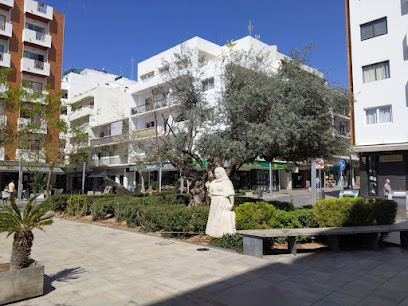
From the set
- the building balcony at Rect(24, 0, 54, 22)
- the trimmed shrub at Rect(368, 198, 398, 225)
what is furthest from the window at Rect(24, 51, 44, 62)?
the trimmed shrub at Rect(368, 198, 398, 225)

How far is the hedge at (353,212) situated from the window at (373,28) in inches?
629

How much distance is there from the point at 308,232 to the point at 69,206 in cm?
1213

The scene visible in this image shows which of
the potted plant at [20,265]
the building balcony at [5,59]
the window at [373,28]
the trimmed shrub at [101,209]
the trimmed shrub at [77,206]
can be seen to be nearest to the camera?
the potted plant at [20,265]

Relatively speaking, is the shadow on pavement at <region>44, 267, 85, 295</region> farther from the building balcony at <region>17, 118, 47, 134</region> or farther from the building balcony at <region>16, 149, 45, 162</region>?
the building balcony at <region>16, 149, 45, 162</region>

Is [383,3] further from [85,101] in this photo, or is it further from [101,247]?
[85,101]

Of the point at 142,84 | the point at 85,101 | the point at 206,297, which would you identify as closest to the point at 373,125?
the point at 206,297

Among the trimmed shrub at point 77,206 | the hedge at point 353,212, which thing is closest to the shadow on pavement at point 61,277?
the hedge at point 353,212

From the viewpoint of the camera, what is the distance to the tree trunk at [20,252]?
4500 mm

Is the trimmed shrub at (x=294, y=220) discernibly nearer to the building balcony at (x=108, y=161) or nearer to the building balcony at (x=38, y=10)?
the building balcony at (x=108, y=161)

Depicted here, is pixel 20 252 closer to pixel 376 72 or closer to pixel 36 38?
pixel 376 72

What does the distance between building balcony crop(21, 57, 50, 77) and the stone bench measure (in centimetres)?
3275

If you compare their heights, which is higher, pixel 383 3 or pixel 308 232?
pixel 383 3

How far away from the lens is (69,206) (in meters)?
15.3

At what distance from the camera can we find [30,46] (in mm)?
33125
